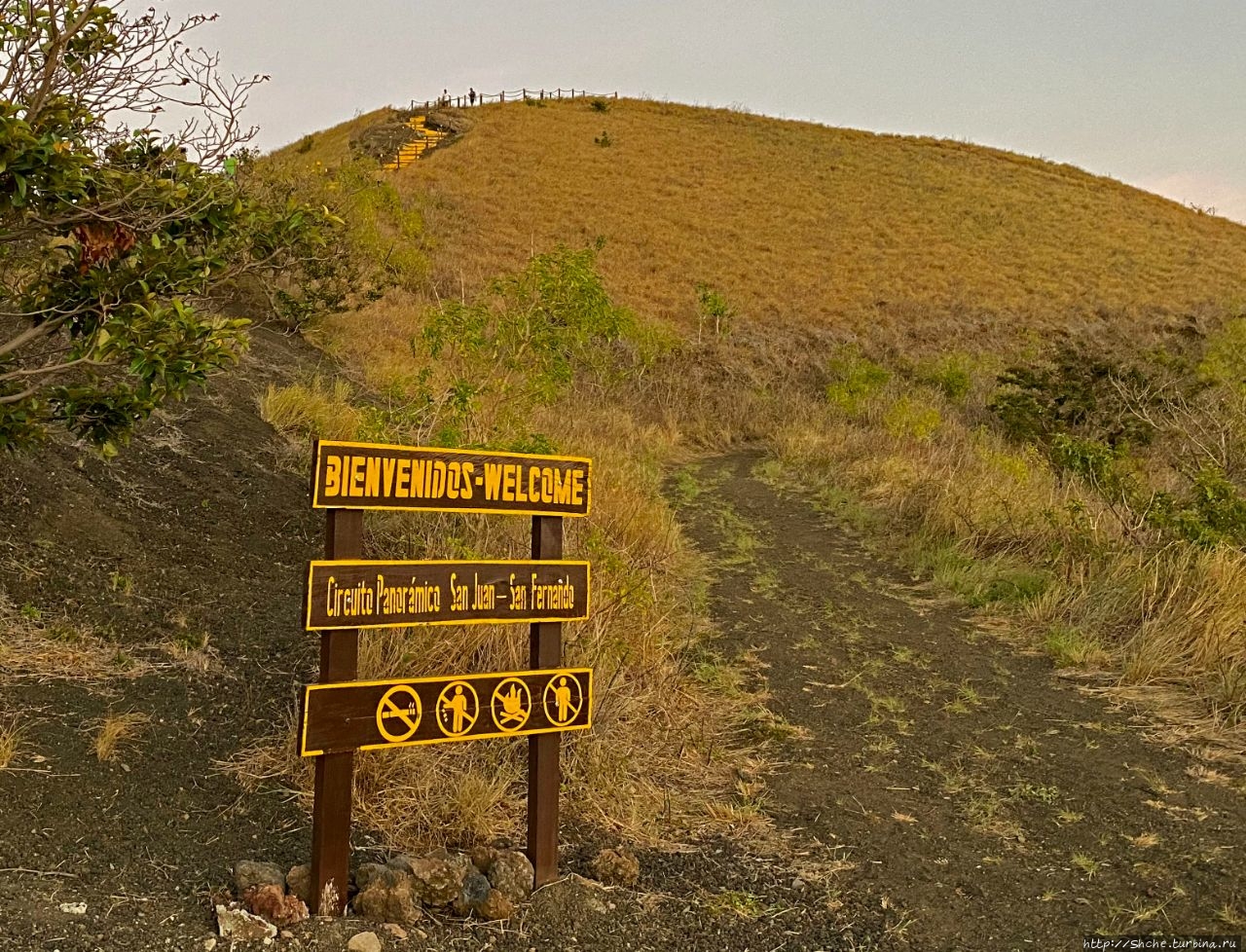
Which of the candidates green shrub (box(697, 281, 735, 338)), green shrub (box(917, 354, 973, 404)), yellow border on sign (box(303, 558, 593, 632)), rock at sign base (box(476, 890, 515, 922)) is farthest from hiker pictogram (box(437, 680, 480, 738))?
green shrub (box(697, 281, 735, 338))

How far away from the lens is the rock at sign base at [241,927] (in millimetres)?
Result: 2932

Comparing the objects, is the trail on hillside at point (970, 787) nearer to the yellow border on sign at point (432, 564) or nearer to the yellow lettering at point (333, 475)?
A: the yellow border on sign at point (432, 564)

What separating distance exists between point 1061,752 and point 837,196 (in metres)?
41.8

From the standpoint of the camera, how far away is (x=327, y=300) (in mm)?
12070

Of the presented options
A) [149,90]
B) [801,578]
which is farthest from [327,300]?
[149,90]

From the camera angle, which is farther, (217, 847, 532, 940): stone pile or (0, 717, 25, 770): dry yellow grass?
(0, 717, 25, 770): dry yellow grass

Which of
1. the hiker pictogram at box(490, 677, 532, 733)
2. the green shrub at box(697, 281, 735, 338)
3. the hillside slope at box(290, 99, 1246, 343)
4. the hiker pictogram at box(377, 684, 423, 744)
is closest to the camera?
the hiker pictogram at box(377, 684, 423, 744)

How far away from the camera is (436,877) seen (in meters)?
3.38

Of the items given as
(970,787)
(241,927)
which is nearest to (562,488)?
(241,927)

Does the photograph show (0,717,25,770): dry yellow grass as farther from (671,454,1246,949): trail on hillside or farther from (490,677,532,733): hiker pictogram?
(671,454,1246,949): trail on hillside

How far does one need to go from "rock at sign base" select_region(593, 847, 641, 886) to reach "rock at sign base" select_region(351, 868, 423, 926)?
72 centimetres

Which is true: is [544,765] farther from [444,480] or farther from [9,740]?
[9,740]

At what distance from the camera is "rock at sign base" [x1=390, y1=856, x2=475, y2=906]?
3354mm

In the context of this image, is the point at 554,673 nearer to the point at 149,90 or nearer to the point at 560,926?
the point at 560,926
